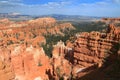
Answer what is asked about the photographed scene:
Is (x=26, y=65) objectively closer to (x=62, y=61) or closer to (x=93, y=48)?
(x=62, y=61)

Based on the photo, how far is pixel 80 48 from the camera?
45.3 m

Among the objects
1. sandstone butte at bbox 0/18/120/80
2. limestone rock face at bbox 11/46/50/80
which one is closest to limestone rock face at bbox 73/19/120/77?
sandstone butte at bbox 0/18/120/80

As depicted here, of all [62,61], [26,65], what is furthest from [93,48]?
[26,65]

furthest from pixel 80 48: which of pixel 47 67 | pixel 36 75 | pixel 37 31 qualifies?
pixel 37 31

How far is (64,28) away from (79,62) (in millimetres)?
91902

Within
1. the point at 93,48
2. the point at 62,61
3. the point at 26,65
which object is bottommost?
the point at 62,61

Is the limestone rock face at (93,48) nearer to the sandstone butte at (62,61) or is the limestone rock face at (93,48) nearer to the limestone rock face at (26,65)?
the sandstone butte at (62,61)

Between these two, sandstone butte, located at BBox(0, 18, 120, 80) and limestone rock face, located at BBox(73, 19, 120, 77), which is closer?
sandstone butte, located at BBox(0, 18, 120, 80)

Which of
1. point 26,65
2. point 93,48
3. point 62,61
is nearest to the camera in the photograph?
point 26,65

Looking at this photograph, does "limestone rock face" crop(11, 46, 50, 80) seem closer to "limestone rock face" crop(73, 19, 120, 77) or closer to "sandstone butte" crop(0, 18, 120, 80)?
"sandstone butte" crop(0, 18, 120, 80)

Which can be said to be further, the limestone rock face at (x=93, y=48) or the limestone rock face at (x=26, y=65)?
the limestone rock face at (x=93, y=48)

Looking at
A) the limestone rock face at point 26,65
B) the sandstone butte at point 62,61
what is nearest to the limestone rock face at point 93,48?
the sandstone butte at point 62,61

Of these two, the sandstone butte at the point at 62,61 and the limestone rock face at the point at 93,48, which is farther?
the limestone rock face at the point at 93,48

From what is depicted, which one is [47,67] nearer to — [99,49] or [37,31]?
[99,49]
